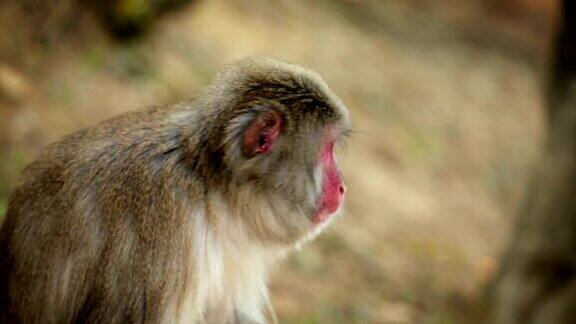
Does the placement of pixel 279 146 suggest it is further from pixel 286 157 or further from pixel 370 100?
pixel 370 100

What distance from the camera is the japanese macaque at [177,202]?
3.10 metres

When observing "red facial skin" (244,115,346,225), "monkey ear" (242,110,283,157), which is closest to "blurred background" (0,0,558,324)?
"red facial skin" (244,115,346,225)

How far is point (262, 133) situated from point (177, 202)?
40cm

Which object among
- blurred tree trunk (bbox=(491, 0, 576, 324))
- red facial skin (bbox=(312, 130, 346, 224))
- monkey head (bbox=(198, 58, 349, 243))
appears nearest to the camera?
monkey head (bbox=(198, 58, 349, 243))

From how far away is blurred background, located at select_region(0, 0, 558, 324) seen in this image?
6.29m

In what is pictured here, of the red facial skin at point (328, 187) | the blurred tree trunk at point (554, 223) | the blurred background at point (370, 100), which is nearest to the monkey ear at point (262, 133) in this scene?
the red facial skin at point (328, 187)

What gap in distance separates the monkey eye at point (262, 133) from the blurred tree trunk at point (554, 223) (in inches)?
140

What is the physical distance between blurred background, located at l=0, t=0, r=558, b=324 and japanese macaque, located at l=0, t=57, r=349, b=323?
107cm

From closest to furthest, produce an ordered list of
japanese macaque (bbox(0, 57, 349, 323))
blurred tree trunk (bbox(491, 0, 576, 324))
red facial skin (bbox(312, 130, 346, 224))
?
japanese macaque (bbox(0, 57, 349, 323)), red facial skin (bbox(312, 130, 346, 224)), blurred tree trunk (bbox(491, 0, 576, 324))

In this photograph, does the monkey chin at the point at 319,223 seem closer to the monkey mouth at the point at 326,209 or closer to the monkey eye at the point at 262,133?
the monkey mouth at the point at 326,209

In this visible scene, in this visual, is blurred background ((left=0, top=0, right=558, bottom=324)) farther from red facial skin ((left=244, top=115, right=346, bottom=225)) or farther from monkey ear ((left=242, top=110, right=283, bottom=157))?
monkey ear ((left=242, top=110, right=283, bottom=157))

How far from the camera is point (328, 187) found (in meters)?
3.33

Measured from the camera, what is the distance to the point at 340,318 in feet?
22.0

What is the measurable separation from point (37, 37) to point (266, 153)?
3.60 meters
